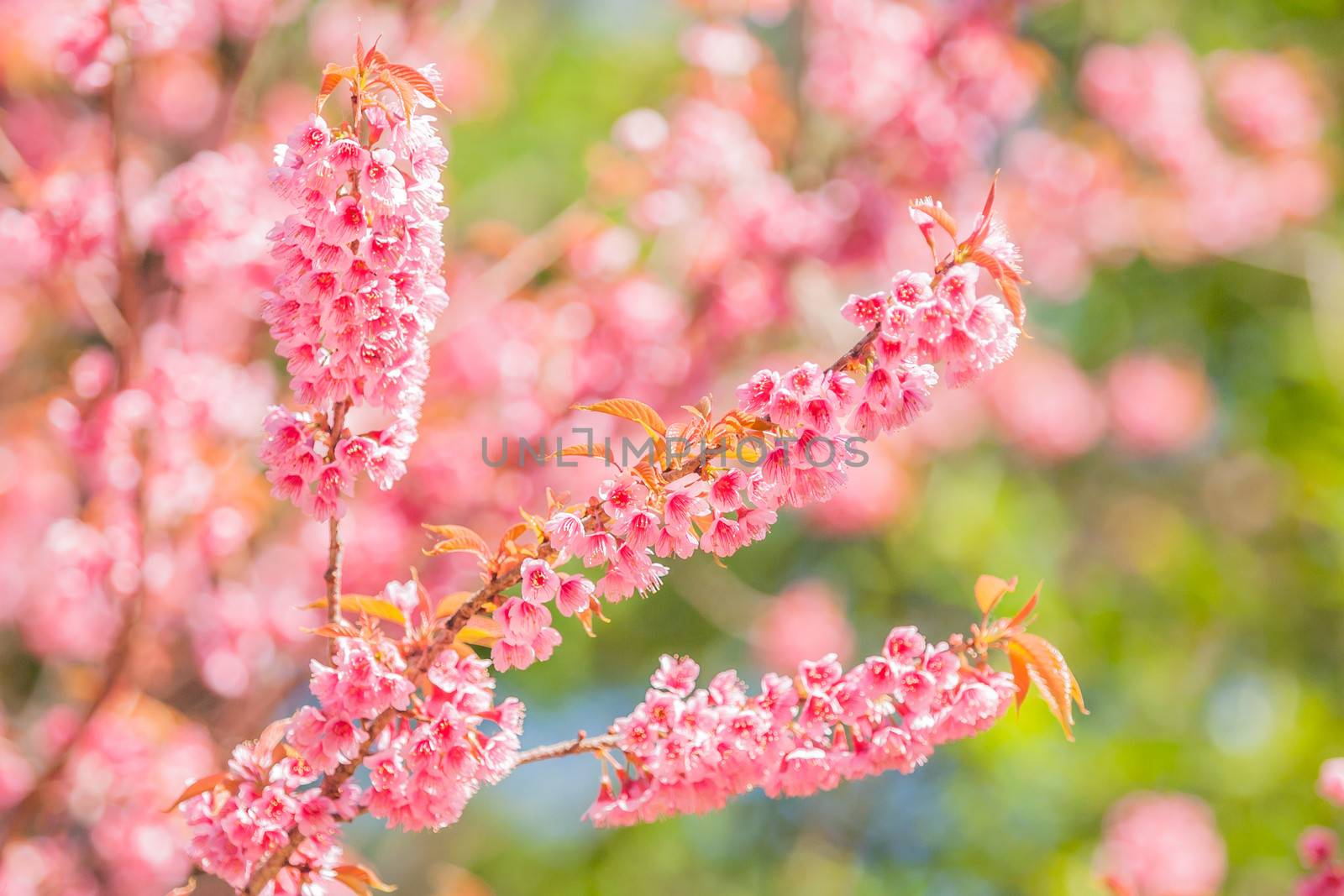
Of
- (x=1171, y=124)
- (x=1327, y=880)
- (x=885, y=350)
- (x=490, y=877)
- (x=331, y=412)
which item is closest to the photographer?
(x=885, y=350)

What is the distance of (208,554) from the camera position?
1832mm

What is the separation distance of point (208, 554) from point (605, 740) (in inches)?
47.2

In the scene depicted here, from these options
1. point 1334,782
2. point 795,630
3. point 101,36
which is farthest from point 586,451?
point 795,630

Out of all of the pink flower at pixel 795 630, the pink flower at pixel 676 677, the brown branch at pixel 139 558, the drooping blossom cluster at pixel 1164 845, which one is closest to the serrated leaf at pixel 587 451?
the pink flower at pixel 676 677

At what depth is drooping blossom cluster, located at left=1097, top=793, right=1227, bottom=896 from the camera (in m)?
2.81

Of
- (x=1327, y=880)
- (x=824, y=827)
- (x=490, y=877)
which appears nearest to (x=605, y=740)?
(x=1327, y=880)

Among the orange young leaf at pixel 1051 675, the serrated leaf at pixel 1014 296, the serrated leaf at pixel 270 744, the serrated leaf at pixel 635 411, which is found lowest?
the serrated leaf at pixel 270 744

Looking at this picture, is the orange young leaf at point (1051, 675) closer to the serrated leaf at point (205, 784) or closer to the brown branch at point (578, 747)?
the brown branch at point (578, 747)

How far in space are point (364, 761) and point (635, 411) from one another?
0.36m

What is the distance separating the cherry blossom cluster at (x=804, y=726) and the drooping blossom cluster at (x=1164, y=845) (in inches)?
87.7

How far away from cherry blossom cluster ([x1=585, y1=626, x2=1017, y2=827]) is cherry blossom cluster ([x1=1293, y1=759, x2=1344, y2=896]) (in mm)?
455

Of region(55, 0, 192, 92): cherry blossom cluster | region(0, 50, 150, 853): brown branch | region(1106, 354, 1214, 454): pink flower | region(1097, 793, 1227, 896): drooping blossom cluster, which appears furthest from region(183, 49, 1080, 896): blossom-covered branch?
region(1106, 354, 1214, 454): pink flower

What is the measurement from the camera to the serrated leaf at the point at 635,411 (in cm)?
77

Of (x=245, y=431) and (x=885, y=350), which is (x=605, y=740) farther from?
(x=245, y=431)
